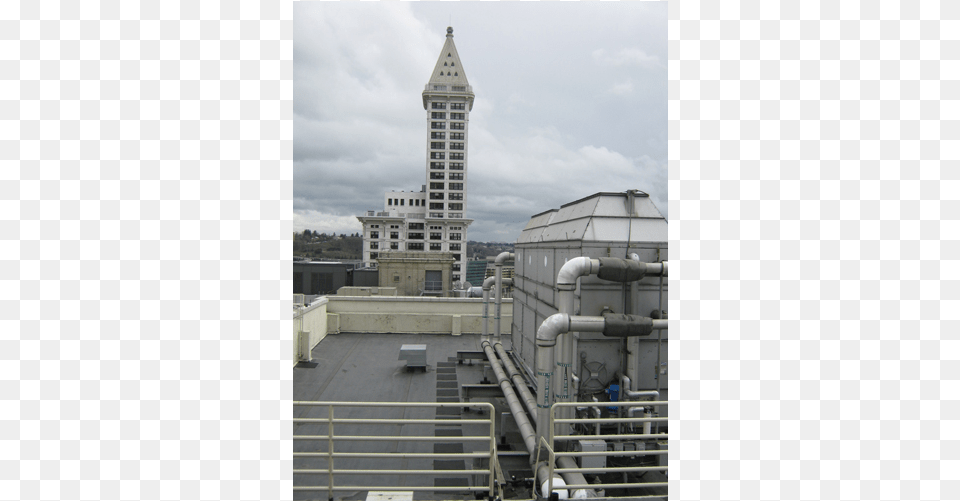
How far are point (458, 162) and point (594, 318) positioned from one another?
66.9m

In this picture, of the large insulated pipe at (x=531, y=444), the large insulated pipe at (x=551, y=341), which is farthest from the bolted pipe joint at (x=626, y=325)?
the large insulated pipe at (x=531, y=444)

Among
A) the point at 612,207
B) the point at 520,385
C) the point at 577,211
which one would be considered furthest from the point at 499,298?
the point at 612,207

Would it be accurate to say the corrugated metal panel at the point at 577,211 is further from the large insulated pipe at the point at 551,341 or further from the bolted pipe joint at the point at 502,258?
the bolted pipe joint at the point at 502,258

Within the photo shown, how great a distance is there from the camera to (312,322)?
15.8m

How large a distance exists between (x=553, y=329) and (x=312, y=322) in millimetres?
11724

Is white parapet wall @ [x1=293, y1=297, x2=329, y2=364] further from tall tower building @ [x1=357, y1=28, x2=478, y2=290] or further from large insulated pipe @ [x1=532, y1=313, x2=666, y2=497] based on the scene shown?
tall tower building @ [x1=357, y1=28, x2=478, y2=290]

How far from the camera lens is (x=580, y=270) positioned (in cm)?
680

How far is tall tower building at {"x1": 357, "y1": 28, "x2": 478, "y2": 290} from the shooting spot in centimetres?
7000

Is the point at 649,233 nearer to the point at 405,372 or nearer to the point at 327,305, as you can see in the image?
the point at 405,372

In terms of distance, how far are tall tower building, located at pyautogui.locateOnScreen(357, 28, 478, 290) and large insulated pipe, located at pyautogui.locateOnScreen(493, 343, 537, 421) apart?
5786 cm

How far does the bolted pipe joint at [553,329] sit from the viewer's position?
6551 millimetres

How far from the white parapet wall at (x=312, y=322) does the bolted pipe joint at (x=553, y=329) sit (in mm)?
9983

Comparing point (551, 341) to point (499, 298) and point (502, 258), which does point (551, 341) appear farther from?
point (502, 258)

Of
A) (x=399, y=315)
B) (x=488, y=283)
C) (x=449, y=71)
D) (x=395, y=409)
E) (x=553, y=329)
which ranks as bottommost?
(x=395, y=409)
